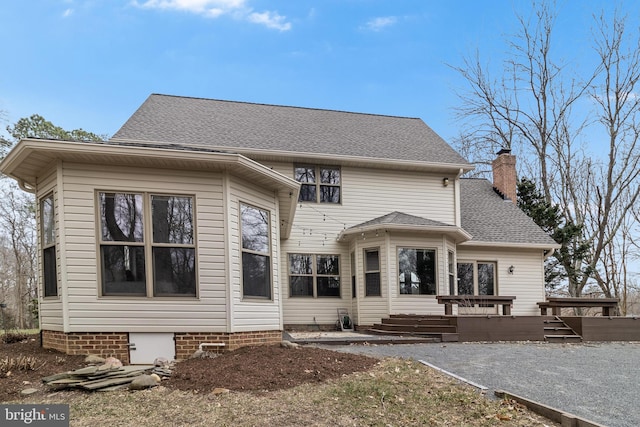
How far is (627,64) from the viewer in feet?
70.3

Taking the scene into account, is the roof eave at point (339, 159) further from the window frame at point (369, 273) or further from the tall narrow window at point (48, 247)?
the tall narrow window at point (48, 247)

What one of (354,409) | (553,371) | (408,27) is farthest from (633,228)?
(354,409)

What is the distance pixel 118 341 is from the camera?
20.5 feet

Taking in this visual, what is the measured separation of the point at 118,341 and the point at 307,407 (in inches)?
130

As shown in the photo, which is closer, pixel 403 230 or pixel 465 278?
pixel 403 230

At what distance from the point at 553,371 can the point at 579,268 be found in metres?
15.3

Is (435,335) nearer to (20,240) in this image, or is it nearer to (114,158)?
(114,158)

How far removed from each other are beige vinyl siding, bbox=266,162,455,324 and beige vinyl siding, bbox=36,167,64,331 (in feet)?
22.6

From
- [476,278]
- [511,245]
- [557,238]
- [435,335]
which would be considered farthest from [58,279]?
[557,238]

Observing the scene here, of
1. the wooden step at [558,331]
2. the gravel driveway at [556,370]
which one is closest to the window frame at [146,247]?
the gravel driveway at [556,370]

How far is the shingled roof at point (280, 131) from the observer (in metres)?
13.0

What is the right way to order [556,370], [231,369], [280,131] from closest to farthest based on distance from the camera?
[231,369]
[556,370]
[280,131]

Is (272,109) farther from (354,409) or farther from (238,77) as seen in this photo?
(354,409)

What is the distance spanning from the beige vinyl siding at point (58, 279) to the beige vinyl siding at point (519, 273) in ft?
38.9
